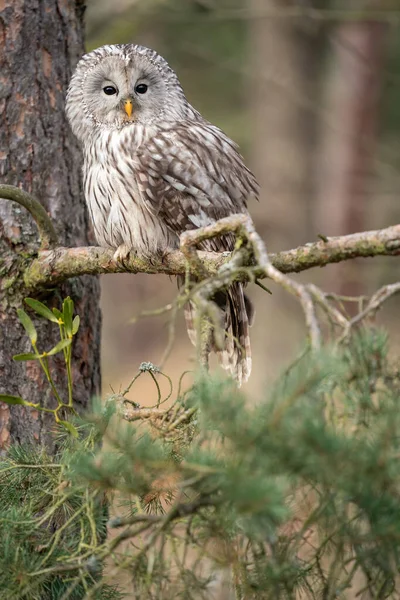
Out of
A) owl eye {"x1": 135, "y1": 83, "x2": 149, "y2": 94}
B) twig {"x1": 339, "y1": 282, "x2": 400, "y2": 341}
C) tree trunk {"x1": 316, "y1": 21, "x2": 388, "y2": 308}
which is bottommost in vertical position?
twig {"x1": 339, "y1": 282, "x2": 400, "y2": 341}

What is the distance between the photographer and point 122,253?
317 centimetres

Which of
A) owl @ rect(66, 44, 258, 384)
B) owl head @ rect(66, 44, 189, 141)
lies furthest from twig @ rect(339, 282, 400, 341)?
owl head @ rect(66, 44, 189, 141)

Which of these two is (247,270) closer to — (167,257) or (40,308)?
(40,308)

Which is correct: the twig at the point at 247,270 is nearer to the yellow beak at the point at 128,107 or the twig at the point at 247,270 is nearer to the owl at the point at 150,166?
the owl at the point at 150,166

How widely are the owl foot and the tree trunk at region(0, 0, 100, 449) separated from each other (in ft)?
0.81

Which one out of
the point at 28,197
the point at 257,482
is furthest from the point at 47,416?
the point at 257,482

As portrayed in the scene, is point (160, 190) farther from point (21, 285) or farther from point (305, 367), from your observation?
point (305, 367)

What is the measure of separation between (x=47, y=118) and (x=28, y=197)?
556 mm

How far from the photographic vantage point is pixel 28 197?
2922mm

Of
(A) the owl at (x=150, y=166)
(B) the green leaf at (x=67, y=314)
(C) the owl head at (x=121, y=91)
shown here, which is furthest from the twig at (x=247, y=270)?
(C) the owl head at (x=121, y=91)

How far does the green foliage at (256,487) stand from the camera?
147cm

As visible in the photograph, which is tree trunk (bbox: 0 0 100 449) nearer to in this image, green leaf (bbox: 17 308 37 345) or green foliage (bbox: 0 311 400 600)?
green leaf (bbox: 17 308 37 345)

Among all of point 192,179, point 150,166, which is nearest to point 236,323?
point 192,179

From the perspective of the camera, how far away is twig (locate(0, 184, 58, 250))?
287cm
